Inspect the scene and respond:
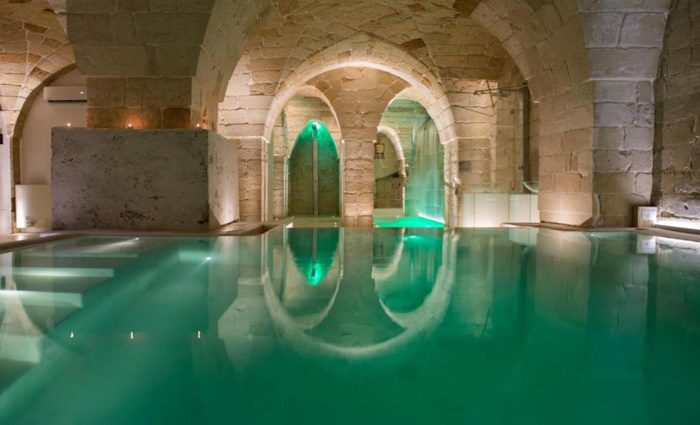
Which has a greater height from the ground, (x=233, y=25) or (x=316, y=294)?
(x=233, y=25)

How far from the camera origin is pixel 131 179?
4027mm

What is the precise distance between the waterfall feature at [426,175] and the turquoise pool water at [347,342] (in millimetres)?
10627

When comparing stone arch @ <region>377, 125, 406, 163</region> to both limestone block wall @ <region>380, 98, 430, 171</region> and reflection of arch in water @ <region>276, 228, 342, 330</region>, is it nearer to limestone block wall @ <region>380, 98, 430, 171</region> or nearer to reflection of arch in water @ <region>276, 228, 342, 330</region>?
limestone block wall @ <region>380, 98, 430, 171</region>

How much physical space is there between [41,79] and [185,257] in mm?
8683

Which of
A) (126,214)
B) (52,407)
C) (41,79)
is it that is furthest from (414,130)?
(52,407)

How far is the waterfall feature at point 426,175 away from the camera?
43.0 ft

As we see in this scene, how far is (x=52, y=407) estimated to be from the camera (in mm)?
922

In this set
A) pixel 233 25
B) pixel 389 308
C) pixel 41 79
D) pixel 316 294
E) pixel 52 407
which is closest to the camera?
pixel 52 407

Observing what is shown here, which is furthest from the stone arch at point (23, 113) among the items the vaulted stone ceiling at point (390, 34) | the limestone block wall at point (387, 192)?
the limestone block wall at point (387, 192)

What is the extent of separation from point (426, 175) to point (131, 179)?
11.3 meters

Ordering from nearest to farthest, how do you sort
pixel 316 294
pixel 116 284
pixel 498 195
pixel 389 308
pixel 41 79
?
pixel 389 308, pixel 316 294, pixel 116 284, pixel 498 195, pixel 41 79

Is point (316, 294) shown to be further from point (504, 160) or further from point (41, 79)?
point (41, 79)

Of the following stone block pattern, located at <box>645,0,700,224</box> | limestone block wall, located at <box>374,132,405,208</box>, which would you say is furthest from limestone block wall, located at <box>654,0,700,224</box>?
limestone block wall, located at <box>374,132,405,208</box>

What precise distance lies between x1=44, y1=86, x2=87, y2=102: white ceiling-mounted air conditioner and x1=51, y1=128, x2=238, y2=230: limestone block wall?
6534 mm
